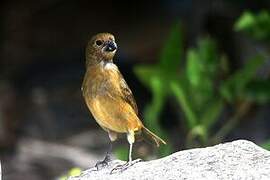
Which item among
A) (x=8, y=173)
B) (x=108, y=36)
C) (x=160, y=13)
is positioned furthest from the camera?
(x=160, y=13)

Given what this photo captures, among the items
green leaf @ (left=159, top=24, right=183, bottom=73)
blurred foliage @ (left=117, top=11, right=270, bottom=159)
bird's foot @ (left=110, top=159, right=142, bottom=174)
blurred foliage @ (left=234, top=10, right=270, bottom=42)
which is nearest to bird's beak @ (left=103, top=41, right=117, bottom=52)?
bird's foot @ (left=110, top=159, right=142, bottom=174)

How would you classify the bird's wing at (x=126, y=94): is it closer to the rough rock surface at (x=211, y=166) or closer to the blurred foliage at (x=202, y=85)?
the rough rock surface at (x=211, y=166)

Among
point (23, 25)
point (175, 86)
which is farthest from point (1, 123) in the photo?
point (175, 86)

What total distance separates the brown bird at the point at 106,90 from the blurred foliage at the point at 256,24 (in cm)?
241

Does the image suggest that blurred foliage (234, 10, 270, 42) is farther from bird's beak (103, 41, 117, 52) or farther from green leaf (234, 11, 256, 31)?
bird's beak (103, 41, 117, 52)

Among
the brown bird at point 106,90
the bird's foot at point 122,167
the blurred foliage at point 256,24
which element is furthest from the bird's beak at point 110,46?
the blurred foliage at point 256,24

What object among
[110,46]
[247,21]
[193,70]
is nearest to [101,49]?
[110,46]

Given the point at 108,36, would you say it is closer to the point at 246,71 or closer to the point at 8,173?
the point at 246,71

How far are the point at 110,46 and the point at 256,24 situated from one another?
8.81ft

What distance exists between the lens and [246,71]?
304 inches

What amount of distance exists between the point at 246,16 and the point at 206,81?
57 cm

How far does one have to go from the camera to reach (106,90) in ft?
17.4

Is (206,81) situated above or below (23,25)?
below

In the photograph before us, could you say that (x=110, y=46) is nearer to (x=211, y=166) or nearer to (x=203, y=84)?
(x=211, y=166)
